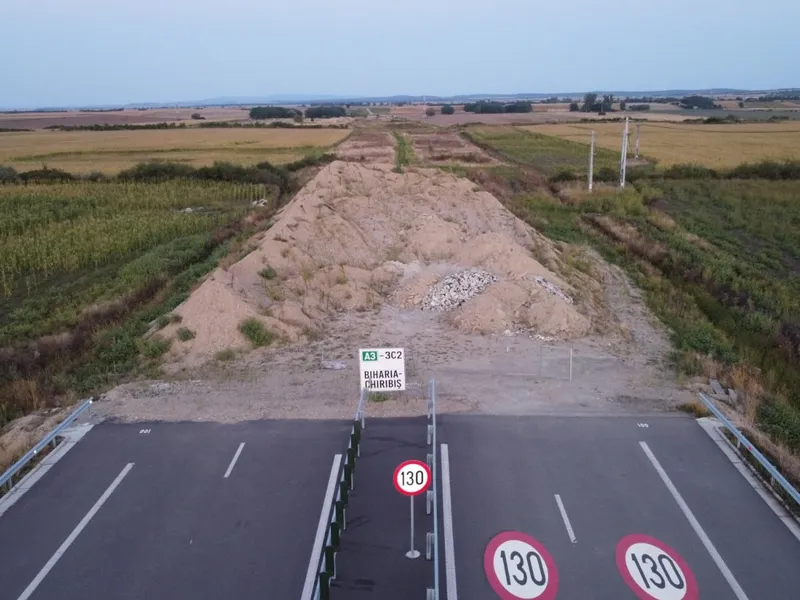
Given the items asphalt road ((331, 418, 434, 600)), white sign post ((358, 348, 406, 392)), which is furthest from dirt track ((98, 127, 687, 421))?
asphalt road ((331, 418, 434, 600))

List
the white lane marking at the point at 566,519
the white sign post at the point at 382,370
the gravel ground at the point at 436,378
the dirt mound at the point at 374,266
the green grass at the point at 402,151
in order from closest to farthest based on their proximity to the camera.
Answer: the white lane marking at the point at 566,519, the white sign post at the point at 382,370, the gravel ground at the point at 436,378, the dirt mound at the point at 374,266, the green grass at the point at 402,151

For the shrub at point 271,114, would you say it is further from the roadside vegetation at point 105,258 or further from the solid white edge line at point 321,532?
the solid white edge line at point 321,532

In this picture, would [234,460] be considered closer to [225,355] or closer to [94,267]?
[225,355]

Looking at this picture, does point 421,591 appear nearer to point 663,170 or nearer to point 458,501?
point 458,501

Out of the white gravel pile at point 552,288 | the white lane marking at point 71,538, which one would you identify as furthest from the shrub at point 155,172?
the white lane marking at point 71,538

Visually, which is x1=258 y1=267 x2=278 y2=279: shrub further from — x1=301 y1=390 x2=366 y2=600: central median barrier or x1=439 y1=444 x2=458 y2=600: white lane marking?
x1=439 y1=444 x2=458 y2=600: white lane marking

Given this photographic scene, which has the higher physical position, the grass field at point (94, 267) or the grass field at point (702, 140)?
the grass field at point (702, 140)

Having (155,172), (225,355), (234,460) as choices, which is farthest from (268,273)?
(155,172)
